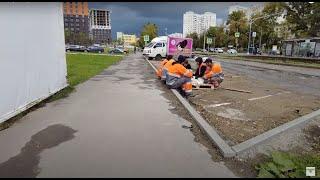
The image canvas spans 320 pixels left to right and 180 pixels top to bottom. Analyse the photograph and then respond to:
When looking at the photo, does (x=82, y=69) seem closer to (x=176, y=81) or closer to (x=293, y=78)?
(x=176, y=81)

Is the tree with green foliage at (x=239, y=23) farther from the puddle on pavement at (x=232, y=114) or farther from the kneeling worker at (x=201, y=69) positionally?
the puddle on pavement at (x=232, y=114)

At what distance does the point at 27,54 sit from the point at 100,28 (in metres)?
113

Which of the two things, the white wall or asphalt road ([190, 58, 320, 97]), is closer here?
the white wall

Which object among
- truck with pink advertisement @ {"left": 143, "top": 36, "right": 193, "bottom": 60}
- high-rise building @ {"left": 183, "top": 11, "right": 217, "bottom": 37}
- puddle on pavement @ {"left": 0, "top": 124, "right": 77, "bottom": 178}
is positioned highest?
high-rise building @ {"left": 183, "top": 11, "right": 217, "bottom": 37}

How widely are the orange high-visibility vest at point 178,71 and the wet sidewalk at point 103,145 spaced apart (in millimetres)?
2573

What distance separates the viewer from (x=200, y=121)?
21.9 ft

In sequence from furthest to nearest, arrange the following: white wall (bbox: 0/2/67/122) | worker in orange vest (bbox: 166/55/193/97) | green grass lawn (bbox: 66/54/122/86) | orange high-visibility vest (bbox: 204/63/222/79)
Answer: green grass lawn (bbox: 66/54/122/86)
orange high-visibility vest (bbox: 204/63/222/79)
worker in orange vest (bbox: 166/55/193/97)
white wall (bbox: 0/2/67/122)

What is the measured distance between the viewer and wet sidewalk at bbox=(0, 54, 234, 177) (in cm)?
429

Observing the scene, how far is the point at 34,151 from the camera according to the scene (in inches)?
196

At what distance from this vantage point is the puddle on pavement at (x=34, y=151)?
13.7 ft

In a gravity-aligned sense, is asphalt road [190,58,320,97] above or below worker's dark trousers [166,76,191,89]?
below

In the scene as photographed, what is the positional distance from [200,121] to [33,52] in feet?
15.9

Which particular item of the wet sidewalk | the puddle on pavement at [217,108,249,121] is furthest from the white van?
the puddle on pavement at [217,108,249,121]

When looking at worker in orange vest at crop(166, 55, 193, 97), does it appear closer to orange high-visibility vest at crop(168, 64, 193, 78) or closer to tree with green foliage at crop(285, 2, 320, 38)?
orange high-visibility vest at crop(168, 64, 193, 78)
